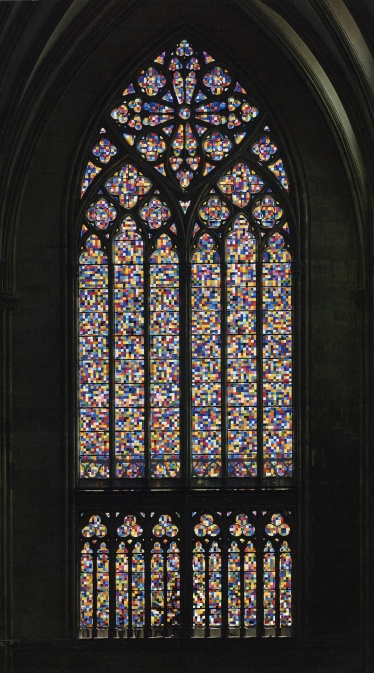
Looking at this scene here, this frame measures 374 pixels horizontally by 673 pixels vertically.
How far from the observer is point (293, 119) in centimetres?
2312

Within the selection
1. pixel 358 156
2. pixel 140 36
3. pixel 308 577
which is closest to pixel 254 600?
pixel 308 577

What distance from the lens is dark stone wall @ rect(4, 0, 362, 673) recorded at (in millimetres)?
22594

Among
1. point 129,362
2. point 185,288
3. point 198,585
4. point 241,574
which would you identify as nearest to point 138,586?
point 198,585

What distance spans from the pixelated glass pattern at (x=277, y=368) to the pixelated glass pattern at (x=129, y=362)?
2018mm

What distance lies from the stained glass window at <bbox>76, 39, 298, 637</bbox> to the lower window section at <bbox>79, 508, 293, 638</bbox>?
2 centimetres

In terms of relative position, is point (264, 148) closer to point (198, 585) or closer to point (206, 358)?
point (206, 358)

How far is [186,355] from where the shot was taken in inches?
912

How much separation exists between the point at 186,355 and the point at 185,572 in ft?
11.4

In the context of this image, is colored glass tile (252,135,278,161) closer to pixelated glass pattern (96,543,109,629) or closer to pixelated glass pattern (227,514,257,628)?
pixelated glass pattern (227,514,257,628)

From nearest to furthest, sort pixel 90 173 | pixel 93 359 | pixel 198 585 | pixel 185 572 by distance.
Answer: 1. pixel 185 572
2. pixel 198 585
3. pixel 93 359
4. pixel 90 173

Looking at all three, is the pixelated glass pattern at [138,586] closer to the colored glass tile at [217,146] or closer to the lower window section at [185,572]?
the lower window section at [185,572]

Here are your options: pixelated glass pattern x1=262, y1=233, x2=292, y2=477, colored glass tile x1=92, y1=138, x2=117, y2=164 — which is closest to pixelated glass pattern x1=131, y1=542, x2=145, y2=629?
pixelated glass pattern x1=262, y1=233, x2=292, y2=477

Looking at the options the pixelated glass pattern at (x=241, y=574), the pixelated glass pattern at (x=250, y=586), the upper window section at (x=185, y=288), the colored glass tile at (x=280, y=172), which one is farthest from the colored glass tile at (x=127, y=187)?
the pixelated glass pattern at (x=250, y=586)

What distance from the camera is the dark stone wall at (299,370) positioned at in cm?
2259
